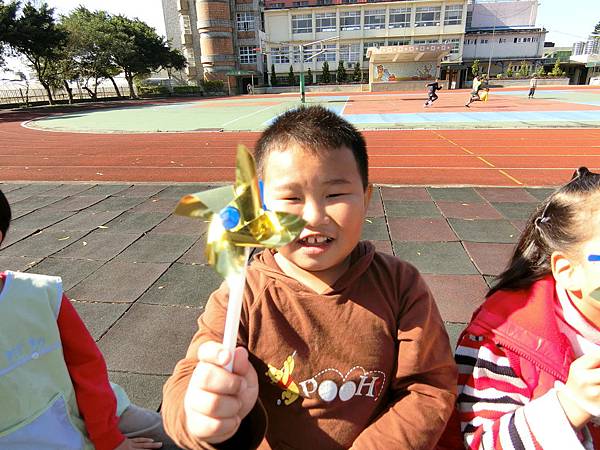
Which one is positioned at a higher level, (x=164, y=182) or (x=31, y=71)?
(x=31, y=71)

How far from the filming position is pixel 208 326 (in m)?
1.17

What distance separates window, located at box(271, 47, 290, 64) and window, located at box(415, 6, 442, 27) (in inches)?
660

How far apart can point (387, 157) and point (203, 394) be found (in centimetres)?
868

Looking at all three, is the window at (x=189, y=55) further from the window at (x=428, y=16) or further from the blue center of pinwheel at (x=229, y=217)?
the blue center of pinwheel at (x=229, y=217)

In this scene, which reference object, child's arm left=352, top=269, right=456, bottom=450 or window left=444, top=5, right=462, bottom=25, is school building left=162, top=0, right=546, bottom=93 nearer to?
window left=444, top=5, right=462, bottom=25

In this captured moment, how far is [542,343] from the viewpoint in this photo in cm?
113

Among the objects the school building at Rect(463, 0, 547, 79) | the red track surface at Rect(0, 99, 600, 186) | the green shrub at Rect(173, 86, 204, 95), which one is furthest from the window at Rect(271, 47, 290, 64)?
the red track surface at Rect(0, 99, 600, 186)

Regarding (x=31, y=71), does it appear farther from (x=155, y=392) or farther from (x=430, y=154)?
(x=155, y=392)

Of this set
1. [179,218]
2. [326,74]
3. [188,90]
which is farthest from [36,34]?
[179,218]

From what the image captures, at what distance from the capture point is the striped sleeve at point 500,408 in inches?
40.3

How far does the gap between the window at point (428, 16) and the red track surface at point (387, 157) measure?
4590 cm

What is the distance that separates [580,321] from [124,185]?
6849 millimetres

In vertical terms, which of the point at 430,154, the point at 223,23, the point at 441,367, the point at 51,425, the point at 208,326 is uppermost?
the point at 223,23

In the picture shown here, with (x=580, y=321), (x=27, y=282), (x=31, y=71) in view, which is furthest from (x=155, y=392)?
(x=31, y=71)
